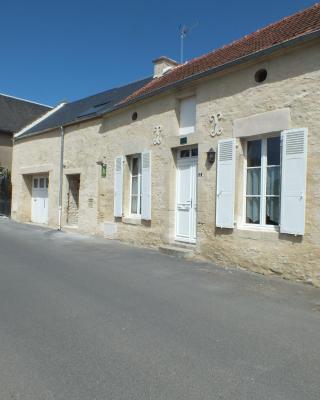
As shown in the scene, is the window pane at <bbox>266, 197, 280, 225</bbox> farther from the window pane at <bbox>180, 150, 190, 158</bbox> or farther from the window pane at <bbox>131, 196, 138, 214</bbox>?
the window pane at <bbox>131, 196, 138, 214</bbox>

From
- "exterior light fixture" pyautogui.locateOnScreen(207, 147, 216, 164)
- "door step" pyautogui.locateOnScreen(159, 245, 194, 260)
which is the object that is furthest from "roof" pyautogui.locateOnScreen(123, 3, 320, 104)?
"door step" pyautogui.locateOnScreen(159, 245, 194, 260)

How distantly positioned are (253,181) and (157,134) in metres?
3.26

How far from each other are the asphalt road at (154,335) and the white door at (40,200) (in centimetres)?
956

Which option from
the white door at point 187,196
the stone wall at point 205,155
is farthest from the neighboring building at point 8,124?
the white door at point 187,196

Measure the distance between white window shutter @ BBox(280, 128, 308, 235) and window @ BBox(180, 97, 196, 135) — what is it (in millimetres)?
2835

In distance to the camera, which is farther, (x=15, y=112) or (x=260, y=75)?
(x=15, y=112)

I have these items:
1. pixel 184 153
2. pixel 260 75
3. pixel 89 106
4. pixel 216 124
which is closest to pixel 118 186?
pixel 184 153

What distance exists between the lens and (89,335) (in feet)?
Answer: 13.3

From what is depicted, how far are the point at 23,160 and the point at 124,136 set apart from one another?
7.88 m

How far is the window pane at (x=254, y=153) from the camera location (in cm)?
790

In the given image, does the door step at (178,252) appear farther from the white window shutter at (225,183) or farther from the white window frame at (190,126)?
the white window frame at (190,126)

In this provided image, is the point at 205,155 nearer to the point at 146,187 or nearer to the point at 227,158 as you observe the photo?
the point at 227,158

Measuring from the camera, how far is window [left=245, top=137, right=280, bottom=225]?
7.50 metres

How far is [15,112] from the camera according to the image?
85.6 ft
